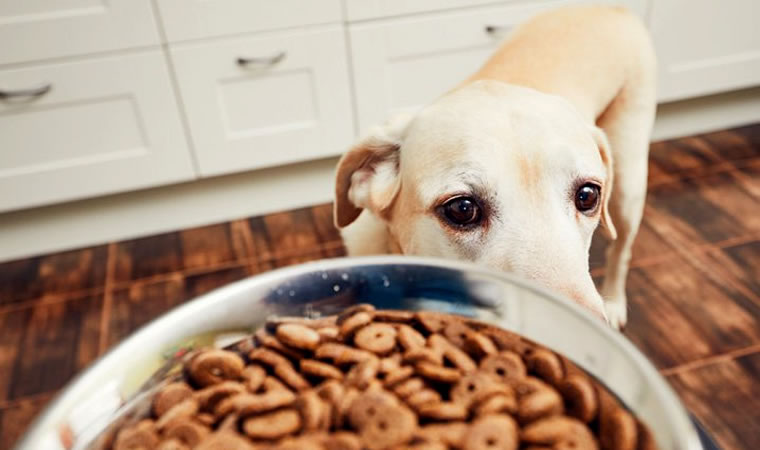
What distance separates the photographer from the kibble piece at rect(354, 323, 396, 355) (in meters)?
0.44

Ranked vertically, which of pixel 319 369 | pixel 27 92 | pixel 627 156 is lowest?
pixel 627 156

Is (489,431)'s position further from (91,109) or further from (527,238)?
(91,109)

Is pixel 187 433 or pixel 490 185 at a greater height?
pixel 187 433

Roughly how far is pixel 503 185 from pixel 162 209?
1727 millimetres

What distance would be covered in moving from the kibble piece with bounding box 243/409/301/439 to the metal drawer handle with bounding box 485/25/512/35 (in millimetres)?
2074

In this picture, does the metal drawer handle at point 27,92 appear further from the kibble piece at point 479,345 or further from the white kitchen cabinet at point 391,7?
the kibble piece at point 479,345

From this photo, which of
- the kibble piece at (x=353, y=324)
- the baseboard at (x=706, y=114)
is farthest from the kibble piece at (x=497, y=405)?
the baseboard at (x=706, y=114)

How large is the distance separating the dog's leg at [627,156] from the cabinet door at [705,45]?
0.93 m

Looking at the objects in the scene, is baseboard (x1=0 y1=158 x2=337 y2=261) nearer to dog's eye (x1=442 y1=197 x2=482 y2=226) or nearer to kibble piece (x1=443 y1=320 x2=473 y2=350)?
dog's eye (x1=442 y1=197 x2=482 y2=226)

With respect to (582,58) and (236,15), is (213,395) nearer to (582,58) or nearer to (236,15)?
(582,58)

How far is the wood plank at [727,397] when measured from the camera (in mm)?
1464

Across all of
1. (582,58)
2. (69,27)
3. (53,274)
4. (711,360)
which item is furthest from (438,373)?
(53,274)

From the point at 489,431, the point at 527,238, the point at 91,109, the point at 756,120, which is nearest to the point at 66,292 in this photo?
the point at 91,109

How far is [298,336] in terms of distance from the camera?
1.47 ft
